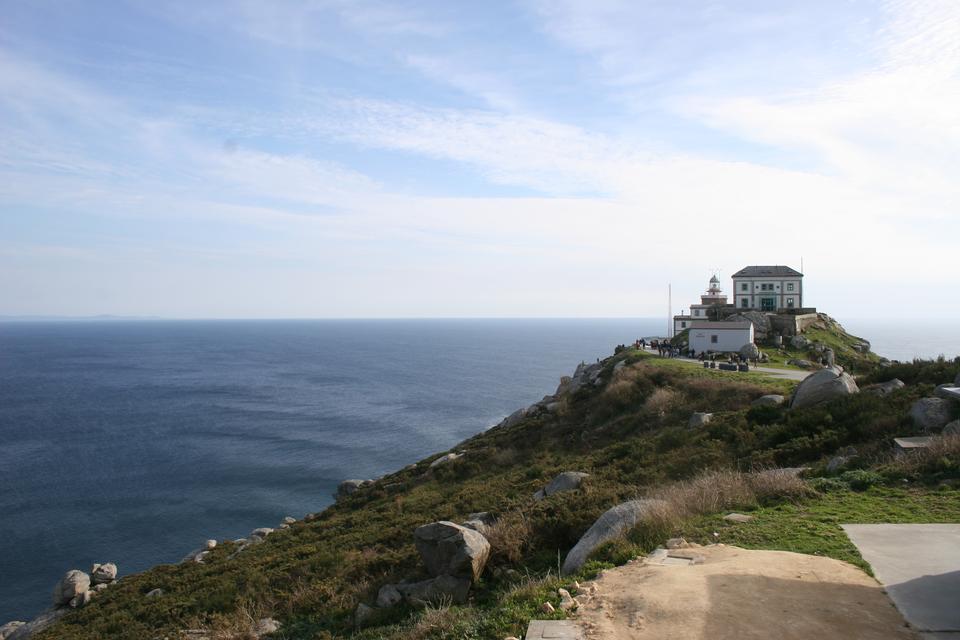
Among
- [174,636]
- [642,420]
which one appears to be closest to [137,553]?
[174,636]

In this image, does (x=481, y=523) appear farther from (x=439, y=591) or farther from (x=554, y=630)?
(x=554, y=630)

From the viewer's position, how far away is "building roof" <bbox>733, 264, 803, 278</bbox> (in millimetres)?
65000

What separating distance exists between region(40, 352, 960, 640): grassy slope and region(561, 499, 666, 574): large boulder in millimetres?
911

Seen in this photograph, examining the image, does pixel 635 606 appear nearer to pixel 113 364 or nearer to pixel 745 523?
pixel 745 523

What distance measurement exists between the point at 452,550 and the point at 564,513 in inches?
124

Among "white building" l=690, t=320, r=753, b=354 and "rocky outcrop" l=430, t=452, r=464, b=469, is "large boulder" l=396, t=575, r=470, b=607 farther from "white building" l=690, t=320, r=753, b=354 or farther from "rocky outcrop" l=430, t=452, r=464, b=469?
"white building" l=690, t=320, r=753, b=354

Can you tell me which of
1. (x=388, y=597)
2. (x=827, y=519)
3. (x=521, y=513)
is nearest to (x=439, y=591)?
(x=388, y=597)

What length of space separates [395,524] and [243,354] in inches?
7062

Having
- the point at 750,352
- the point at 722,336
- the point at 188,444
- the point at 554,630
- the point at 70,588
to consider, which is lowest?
the point at 188,444

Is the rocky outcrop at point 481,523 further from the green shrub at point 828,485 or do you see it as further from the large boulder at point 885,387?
the large boulder at point 885,387

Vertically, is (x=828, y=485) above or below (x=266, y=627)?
above

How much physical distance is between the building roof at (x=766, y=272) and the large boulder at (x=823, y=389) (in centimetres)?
4506

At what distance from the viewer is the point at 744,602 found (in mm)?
8492

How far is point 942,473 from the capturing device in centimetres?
1400
